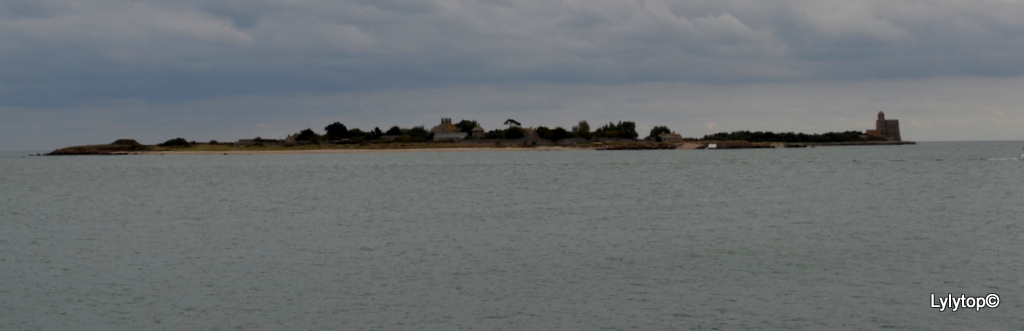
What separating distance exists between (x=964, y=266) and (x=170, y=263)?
21.5 metres

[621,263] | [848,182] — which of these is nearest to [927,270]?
[621,263]

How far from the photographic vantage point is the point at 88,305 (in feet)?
63.7

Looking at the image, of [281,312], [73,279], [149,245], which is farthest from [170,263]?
[281,312]

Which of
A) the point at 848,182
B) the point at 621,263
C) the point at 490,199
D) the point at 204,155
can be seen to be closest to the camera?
the point at 621,263

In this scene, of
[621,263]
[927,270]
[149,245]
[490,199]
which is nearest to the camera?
[927,270]

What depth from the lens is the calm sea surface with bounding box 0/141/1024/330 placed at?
18.0 m

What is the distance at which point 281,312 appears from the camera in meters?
18.6

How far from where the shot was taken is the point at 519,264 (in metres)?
24.6

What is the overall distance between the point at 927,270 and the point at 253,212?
103 feet

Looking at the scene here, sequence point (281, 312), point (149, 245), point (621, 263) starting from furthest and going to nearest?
point (149, 245) < point (621, 263) < point (281, 312)

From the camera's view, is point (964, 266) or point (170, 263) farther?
point (170, 263)

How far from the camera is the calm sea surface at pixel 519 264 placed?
18047 millimetres

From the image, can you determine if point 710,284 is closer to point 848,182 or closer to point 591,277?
point 591,277

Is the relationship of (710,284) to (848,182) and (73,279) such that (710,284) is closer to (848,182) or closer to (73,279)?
(73,279)
